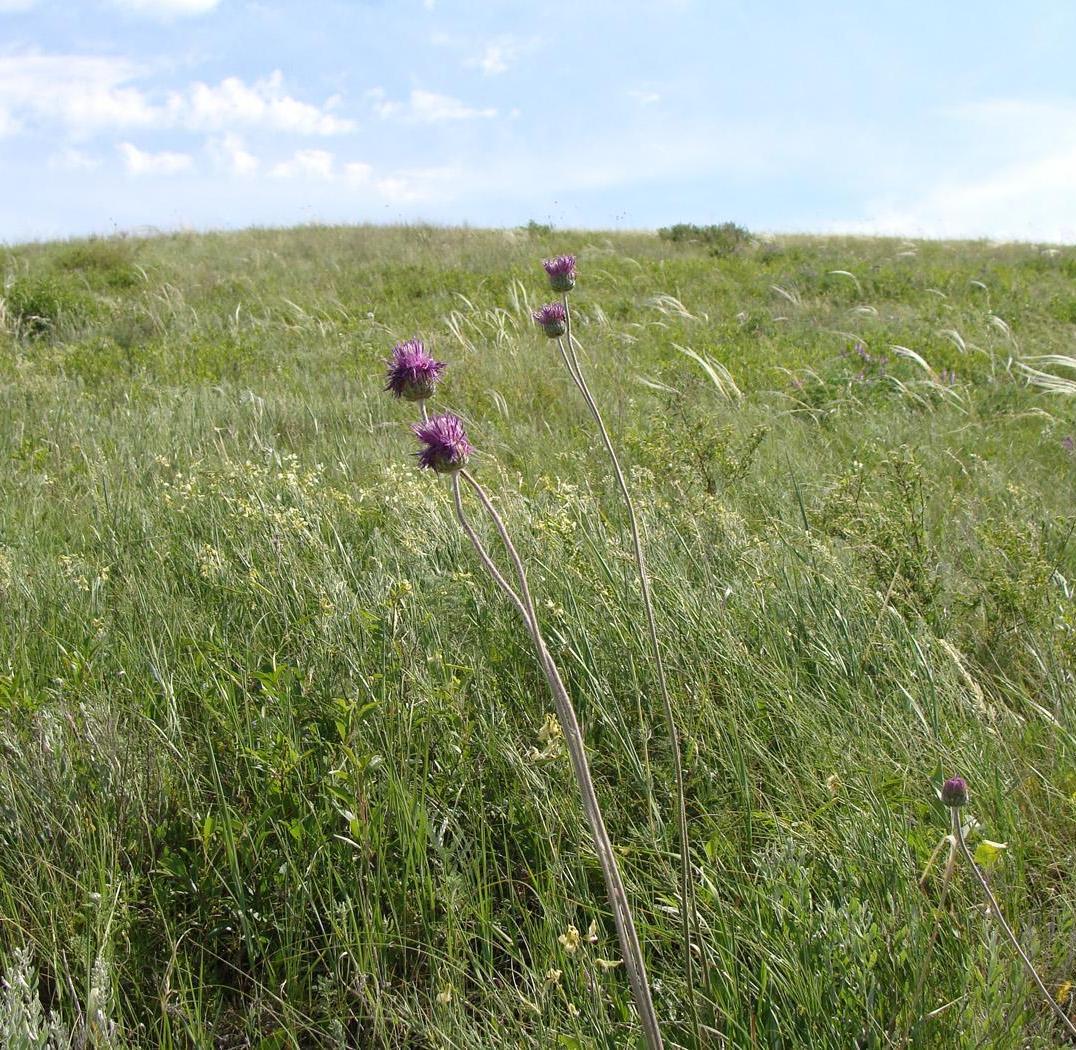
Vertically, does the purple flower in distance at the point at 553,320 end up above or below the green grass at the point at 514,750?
above

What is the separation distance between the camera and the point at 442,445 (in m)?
1.11

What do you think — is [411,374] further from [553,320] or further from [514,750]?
[514,750]

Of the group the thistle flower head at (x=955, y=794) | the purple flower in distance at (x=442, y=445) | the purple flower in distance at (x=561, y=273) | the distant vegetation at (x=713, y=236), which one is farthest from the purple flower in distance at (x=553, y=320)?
the distant vegetation at (x=713, y=236)

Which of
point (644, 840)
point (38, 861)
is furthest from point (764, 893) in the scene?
point (38, 861)

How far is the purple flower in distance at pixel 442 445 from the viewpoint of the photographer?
1098 mm

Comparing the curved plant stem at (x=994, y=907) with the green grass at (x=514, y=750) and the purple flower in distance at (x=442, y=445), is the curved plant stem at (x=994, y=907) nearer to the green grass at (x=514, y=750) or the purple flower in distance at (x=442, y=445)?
the green grass at (x=514, y=750)

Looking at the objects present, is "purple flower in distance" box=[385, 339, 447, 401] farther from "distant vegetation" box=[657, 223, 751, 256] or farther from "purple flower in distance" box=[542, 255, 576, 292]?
"distant vegetation" box=[657, 223, 751, 256]

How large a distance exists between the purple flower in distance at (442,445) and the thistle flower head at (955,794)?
74 centimetres

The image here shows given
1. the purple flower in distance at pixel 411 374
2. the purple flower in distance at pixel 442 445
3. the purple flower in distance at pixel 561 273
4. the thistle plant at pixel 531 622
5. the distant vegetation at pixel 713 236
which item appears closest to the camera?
the thistle plant at pixel 531 622

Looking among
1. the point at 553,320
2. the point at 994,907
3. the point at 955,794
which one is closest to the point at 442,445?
the point at 553,320

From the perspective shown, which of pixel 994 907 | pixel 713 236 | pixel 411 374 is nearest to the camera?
pixel 994 907

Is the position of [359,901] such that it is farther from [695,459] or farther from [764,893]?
[695,459]

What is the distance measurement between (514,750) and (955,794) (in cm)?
90

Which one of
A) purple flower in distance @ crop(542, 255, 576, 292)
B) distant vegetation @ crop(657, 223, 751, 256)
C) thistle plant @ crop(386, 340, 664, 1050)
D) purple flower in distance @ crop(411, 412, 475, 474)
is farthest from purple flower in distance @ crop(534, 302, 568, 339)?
distant vegetation @ crop(657, 223, 751, 256)
